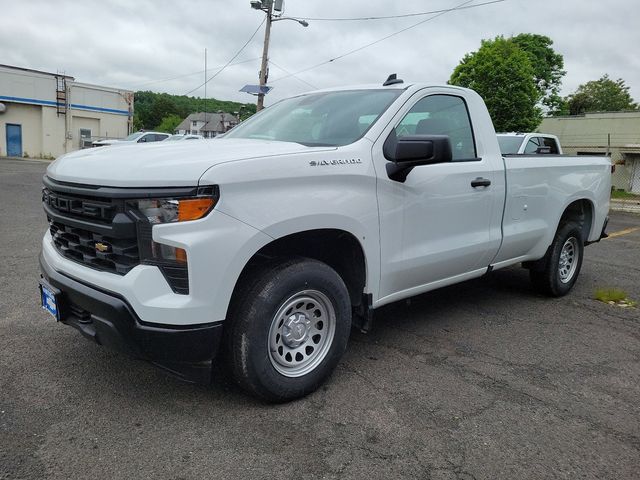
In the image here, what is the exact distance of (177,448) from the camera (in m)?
2.62

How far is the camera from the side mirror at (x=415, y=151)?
10.5ft

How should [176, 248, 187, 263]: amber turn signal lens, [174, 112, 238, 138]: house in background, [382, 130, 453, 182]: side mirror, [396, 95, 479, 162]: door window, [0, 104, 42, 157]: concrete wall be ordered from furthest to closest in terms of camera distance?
[174, 112, 238, 138]: house in background < [0, 104, 42, 157]: concrete wall < [396, 95, 479, 162]: door window < [382, 130, 453, 182]: side mirror < [176, 248, 187, 263]: amber turn signal lens

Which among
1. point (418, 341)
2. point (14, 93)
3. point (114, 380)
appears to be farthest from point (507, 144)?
point (14, 93)

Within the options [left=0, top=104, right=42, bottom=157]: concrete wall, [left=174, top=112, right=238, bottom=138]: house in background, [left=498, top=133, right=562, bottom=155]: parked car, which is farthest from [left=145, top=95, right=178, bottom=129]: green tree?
[left=498, top=133, right=562, bottom=155]: parked car

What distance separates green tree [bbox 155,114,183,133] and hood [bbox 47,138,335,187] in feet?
311

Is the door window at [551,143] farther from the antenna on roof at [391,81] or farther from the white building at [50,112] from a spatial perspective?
the white building at [50,112]

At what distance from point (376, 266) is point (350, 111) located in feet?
3.86

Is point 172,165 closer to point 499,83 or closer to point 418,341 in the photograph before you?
point 418,341

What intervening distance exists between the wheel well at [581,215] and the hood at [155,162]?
3.65 m

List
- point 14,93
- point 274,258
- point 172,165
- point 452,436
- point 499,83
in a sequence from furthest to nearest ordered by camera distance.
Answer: point 14,93 → point 499,83 → point 274,258 → point 452,436 → point 172,165

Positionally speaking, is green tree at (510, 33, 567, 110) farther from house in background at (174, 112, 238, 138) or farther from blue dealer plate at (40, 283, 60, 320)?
house in background at (174, 112, 238, 138)

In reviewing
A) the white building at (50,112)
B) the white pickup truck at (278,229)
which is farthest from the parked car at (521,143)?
the white building at (50,112)

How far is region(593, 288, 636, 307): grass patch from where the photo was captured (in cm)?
558

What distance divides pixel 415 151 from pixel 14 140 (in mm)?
38643
